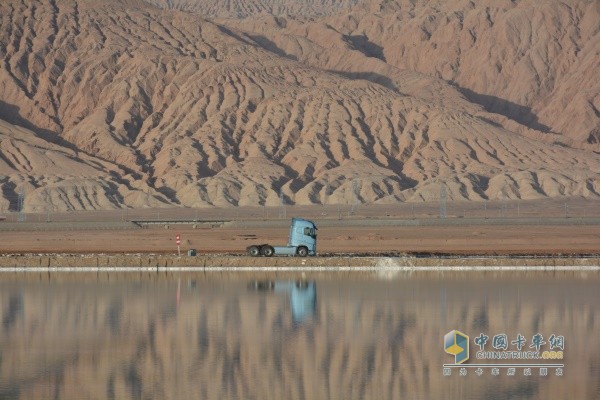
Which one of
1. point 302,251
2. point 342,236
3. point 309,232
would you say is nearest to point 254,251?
point 302,251

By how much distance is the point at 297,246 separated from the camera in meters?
58.8

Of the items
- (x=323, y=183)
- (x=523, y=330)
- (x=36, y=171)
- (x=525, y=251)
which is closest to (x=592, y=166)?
(x=323, y=183)

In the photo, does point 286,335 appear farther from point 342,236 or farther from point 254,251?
point 342,236

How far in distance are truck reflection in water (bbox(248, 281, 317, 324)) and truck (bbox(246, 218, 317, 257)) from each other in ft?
30.0

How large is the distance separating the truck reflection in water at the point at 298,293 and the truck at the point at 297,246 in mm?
9135

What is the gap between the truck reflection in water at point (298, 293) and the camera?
124ft

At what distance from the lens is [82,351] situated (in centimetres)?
3089

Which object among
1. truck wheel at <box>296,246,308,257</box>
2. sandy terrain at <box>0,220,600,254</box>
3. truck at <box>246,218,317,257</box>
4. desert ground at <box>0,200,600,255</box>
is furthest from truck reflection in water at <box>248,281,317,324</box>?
sandy terrain at <box>0,220,600,254</box>

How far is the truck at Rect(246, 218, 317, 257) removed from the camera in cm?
5825

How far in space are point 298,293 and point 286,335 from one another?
10.9 meters

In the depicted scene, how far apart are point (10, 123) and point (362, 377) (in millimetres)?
169300

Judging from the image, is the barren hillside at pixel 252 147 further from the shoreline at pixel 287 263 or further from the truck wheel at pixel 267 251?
the shoreline at pixel 287 263

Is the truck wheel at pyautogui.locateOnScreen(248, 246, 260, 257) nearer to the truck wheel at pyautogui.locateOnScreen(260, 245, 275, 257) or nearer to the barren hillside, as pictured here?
the truck wheel at pyautogui.locateOnScreen(260, 245, 275, 257)

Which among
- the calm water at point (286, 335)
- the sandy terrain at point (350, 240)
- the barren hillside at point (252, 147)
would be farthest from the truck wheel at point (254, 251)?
the barren hillside at point (252, 147)
